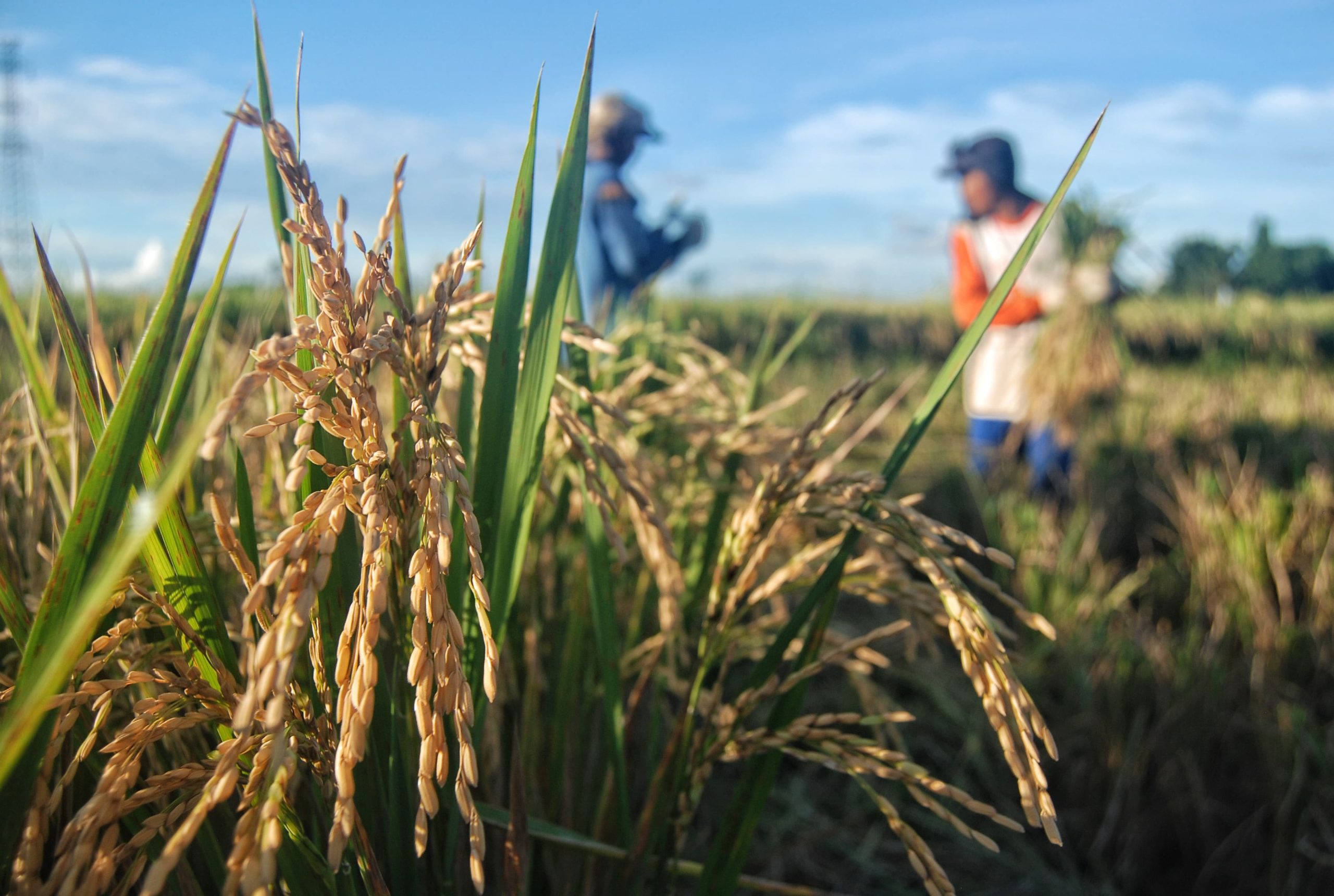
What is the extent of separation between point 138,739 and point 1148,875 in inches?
108

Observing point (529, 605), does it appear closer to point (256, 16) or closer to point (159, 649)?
point (159, 649)

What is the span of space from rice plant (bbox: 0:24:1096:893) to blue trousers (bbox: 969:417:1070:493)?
4.08m

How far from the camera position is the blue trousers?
Answer: 506 centimetres

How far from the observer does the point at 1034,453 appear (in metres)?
5.19

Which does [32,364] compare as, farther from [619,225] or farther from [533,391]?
[619,225]

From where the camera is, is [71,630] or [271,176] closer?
[71,630]

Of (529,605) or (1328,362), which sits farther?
(1328,362)

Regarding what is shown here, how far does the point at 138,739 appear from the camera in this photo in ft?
2.26

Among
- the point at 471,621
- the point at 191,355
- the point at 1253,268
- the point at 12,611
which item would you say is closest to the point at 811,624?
the point at 471,621

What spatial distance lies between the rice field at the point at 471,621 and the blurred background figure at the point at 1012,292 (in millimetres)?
2749

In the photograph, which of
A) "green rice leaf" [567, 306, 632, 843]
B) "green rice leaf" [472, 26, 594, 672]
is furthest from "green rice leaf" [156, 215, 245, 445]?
"green rice leaf" [567, 306, 632, 843]

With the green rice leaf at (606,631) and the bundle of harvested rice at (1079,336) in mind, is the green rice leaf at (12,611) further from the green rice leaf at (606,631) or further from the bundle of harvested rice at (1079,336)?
the bundle of harvested rice at (1079,336)

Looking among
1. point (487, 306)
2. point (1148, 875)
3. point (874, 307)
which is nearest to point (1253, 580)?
point (1148, 875)

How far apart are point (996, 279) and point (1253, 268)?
360cm
